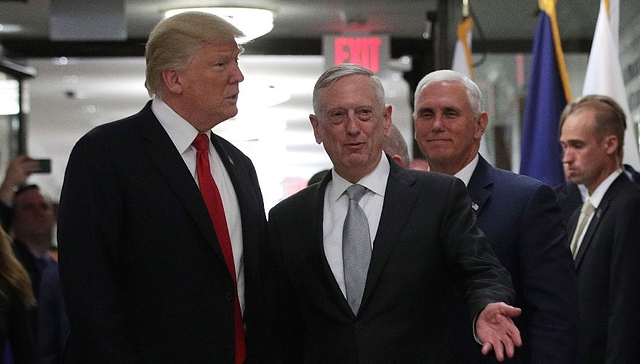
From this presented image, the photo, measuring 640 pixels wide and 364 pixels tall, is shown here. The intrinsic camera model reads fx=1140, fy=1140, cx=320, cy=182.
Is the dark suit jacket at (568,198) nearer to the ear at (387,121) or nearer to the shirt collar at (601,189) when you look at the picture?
the shirt collar at (601,189)

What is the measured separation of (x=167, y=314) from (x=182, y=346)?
8 cm

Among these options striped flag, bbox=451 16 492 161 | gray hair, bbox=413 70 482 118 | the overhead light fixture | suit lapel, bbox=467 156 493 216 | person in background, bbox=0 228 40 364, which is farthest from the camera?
the overhead light fixture

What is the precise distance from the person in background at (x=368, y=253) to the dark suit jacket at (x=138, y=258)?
23cm

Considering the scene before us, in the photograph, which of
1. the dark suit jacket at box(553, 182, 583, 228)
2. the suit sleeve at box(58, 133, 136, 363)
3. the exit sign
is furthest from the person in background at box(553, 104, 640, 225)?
the exit sign

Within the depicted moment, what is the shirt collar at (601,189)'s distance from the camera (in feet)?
15.4

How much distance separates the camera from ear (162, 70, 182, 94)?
280cm

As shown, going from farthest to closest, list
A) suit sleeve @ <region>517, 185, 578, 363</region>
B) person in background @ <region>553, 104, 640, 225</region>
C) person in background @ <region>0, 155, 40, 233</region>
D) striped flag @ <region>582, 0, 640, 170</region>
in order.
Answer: person in background @ <region>0, 155, 40, 233</region> → striped flag @ <region>582, 0, 640, 170</region> → person in background @ <region>553, 104, 640, 225</region> → suit sleeve @ <region>517, 185, 578, 363</region>

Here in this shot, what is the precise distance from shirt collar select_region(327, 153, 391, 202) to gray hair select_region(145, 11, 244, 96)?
1.48ft

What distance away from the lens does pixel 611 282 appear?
442 cm

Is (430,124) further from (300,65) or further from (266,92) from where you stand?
(266,92)

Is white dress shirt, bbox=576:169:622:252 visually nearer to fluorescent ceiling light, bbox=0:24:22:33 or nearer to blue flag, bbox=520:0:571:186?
blue flag, bbox=520:0:571:186

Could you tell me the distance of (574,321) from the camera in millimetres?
3104

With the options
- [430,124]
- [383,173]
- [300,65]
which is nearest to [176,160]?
[383,173]

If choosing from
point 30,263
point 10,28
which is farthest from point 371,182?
point 10,28
